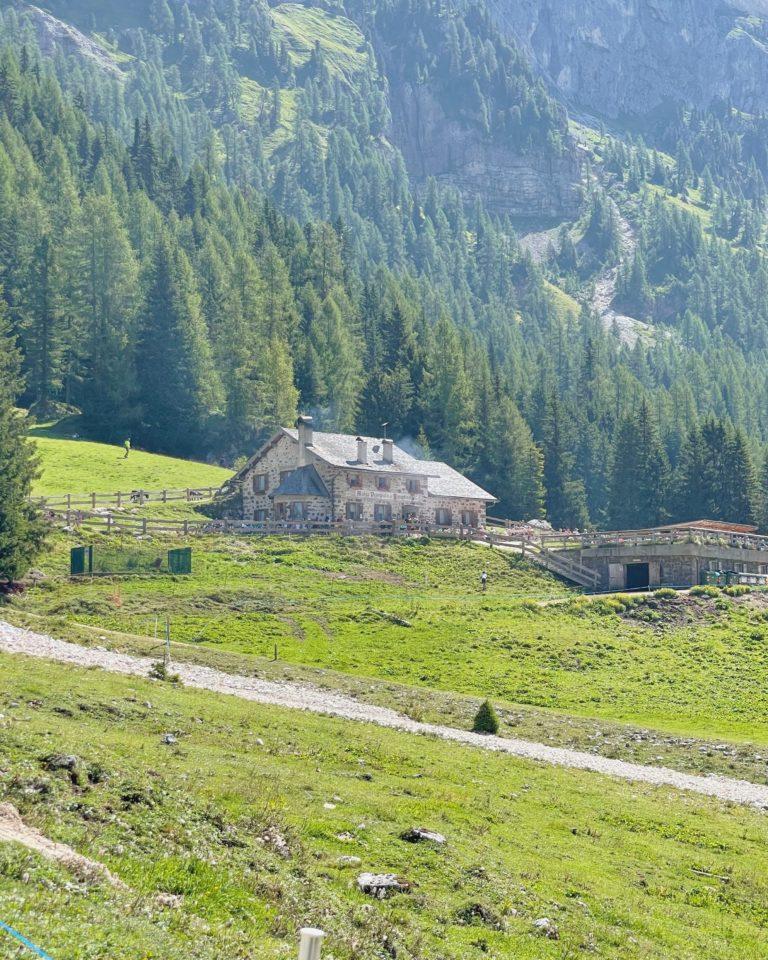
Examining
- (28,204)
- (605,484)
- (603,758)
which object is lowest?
(603,758)

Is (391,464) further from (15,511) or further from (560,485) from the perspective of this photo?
(560,485)

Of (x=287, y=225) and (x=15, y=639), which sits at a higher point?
(x=287, y=225)

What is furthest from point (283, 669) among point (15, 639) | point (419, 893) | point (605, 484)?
point (605, 484)

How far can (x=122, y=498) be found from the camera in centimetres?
8838

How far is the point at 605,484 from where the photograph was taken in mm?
148250

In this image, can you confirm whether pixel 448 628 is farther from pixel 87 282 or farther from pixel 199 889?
pixel 87 282

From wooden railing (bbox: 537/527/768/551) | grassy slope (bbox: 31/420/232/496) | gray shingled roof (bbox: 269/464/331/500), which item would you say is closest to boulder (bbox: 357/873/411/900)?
wooden railing (bbox: 537/527/768/551)

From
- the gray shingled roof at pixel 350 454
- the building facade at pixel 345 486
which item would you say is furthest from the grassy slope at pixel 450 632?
the gray shingled roof at pixel 350 454

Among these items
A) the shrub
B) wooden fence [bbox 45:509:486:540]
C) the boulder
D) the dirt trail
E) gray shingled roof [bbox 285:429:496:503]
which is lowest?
the shrub

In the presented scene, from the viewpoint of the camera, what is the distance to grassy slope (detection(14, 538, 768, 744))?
5209 centimetres

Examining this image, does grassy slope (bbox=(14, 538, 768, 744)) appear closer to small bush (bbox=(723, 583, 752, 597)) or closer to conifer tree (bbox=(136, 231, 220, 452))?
small bush (bbox=(723, 583, 752, 597))

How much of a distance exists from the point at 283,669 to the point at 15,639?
9.97 meters

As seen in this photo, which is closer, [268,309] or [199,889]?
[199,889]

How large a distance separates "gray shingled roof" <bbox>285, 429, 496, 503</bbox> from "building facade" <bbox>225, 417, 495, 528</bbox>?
66 millimetres
